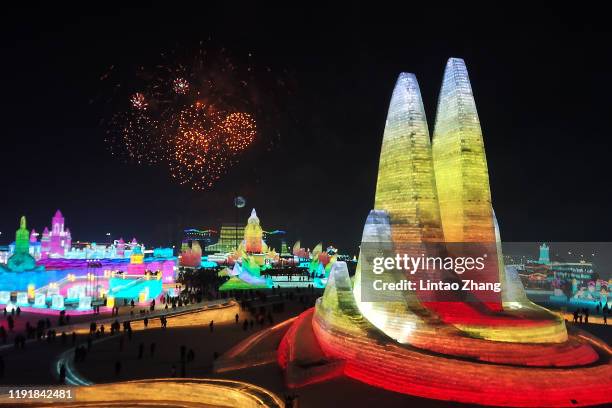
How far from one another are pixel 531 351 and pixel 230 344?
1060 cm

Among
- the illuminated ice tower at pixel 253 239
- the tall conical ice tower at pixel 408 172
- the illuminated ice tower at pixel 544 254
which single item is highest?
the tall conical ice tower at pixel 408 172

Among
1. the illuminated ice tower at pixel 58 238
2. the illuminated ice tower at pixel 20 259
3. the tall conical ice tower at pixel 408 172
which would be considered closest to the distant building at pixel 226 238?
the illuminated ice tower at pixel 58 238

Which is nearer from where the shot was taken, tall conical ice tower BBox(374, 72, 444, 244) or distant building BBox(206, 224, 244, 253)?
tall conical ice tower BBox(374, 72, 444, 244)

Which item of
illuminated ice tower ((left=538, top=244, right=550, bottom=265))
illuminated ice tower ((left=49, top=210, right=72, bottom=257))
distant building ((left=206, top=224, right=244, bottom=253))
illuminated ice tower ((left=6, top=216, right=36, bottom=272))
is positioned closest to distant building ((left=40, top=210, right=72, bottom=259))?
illuminated ice tower ((left=49, top=210, right=72, bottom=257))

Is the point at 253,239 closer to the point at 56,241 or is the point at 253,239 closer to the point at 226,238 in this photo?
the point at 56,241

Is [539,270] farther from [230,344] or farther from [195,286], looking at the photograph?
[230,344]

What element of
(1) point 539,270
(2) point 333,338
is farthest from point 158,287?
(1) point 539,270

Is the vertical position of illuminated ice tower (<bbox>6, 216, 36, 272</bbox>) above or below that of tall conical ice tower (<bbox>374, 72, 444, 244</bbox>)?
below

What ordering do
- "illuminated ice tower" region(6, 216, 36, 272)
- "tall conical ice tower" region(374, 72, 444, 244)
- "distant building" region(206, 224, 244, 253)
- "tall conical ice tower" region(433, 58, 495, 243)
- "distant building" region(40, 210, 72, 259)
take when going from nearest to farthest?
"tall conical ice tower" region(374, 72, 444, 244), "tall conical ice tower" region(433, 58, 495, 243), "illuminated ice tower" region(6, 216, 36, 272), "distant building" region(40, 210, 72, 259), "distant building" region(206, 224, 244, 253)

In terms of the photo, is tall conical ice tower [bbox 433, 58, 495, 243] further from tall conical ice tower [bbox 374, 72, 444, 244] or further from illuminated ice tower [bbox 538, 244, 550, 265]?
illuminated ice tower [bbox 538, 244, 550, 265]

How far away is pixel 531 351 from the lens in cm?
1161

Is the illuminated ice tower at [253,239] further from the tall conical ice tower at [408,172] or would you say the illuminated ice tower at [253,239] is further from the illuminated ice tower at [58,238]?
the tall conical ice tower at [408,172]

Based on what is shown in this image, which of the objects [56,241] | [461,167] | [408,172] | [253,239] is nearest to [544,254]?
[253,239]

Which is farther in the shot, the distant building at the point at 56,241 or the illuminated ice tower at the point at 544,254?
the illuminated ice tower at the point at 544,254
